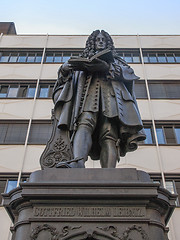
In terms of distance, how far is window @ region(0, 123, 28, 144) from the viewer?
17.2m

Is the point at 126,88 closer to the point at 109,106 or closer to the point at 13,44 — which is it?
the point at 109,106

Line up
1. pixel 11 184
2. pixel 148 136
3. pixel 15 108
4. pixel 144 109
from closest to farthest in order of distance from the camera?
pixel 11 184 → pixel 148 136 → pixel 144 109 → pixel 15 108

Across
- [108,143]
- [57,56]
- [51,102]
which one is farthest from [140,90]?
[108,143]

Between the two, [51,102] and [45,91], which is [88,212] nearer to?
[51,102]

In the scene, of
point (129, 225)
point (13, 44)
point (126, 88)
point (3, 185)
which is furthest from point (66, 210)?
point (13, 44)

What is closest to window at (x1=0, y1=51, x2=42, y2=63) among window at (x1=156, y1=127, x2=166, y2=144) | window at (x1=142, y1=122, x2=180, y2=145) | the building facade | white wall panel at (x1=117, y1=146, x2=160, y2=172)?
the building facade

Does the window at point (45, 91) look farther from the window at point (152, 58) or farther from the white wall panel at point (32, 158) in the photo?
the window at point (152, 58)

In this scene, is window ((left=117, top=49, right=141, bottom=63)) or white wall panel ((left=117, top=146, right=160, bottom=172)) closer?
white wall panel ((left=117, top=146, right=160, bottom=172))

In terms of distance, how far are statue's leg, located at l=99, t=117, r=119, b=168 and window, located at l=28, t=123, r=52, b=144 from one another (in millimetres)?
12913

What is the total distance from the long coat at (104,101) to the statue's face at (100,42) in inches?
27.6

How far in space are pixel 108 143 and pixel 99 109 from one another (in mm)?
659

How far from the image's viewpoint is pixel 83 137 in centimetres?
392

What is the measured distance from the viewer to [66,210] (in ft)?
9.06

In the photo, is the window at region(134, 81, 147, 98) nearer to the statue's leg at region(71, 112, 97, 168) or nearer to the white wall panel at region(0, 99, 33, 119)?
the white wall panel at region(0, 99, 33, 119)
